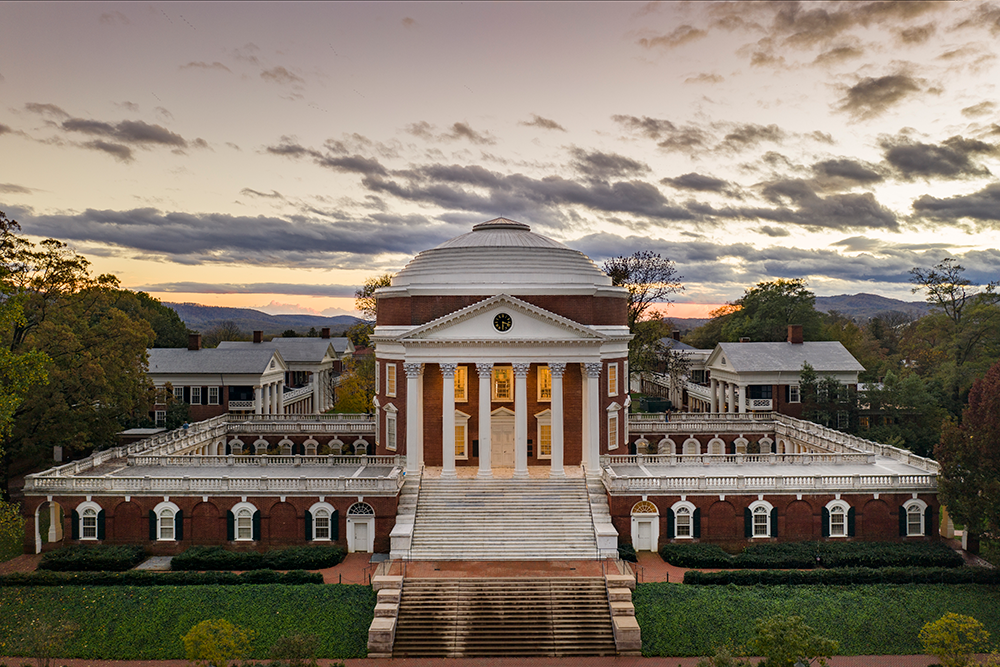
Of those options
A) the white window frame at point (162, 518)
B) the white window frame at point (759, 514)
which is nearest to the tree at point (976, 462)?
the white window frame at point (759, 514)

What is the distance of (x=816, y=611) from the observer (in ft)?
92.8

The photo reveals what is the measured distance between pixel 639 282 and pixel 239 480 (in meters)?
43.6

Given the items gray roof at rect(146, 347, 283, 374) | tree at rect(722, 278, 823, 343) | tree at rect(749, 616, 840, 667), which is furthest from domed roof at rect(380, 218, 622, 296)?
tree at rect(722, 278, 823, 343)

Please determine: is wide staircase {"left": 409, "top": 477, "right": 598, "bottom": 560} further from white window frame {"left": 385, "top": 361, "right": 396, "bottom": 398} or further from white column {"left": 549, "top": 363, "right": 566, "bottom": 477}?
white window frame {"left": 385, "top": 361, "right": 396, "bottom": 398}

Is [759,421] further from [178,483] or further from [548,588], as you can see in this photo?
[178,483]

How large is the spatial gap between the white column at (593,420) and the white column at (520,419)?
384 cm

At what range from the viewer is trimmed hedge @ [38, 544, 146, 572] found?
1302 inches

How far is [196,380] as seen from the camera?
68.4 m

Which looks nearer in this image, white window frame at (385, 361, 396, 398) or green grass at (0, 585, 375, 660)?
green grass at (0, 585, 375, 660)

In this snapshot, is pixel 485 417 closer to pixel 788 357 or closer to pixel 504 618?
pixel 504 618

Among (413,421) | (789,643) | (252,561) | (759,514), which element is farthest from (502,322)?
(789,643)

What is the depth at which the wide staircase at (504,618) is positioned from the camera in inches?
1048

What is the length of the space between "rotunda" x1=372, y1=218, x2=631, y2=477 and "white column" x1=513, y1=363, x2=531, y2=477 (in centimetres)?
6

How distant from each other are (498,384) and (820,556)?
21174 mm
